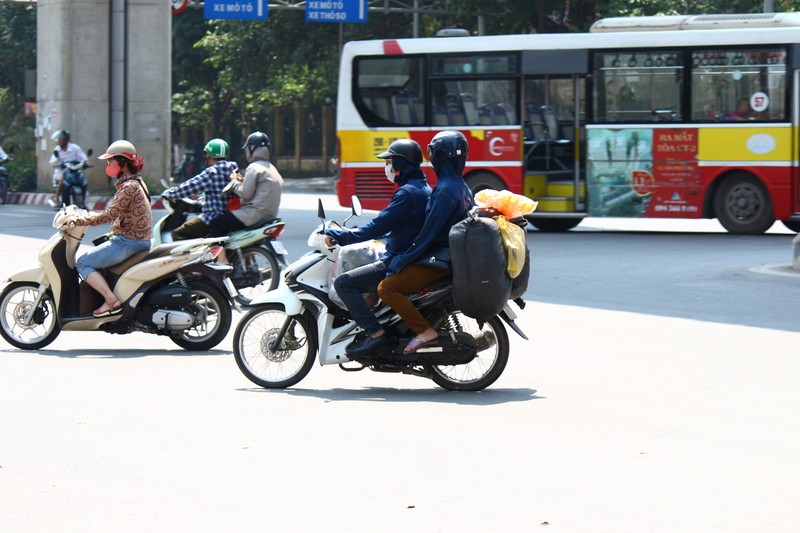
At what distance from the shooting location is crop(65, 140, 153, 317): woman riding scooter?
32.4ft

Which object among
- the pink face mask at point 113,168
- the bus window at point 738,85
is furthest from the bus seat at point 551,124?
the pink face mask at point 113,168

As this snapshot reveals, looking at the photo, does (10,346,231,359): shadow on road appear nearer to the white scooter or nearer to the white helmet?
the white helmet

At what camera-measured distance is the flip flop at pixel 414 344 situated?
804 cm

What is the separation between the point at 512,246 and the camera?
7.89 meters

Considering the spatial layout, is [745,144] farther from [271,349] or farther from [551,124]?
[271,349]

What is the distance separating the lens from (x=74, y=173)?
2517 centimetres

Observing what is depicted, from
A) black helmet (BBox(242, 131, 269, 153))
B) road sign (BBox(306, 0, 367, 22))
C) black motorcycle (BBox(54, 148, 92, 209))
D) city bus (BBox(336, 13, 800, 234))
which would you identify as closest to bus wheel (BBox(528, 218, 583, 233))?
city bus (BBox(336, 13, 800, 234))

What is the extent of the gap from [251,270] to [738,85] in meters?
9.96

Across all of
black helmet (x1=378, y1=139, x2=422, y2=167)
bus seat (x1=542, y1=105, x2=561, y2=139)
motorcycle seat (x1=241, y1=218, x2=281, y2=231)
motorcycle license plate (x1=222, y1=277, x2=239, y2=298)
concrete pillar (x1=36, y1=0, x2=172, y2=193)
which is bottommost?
motorcycle license plate (x1=222, y1=277, x2=239, y2=298)

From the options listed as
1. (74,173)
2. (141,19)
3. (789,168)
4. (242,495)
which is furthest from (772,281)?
(141,19)

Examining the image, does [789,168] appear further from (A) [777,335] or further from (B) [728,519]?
(B) [728,519]

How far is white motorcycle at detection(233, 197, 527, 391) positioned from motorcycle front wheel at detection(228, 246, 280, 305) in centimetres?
431

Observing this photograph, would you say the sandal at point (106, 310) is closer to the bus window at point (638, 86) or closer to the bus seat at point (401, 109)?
the bus window at point (638, 86)

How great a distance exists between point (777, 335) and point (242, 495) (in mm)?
6100
